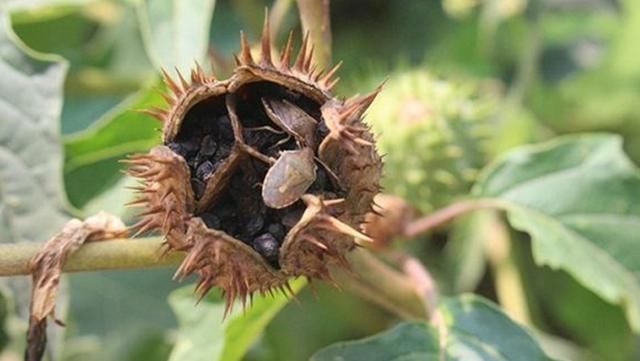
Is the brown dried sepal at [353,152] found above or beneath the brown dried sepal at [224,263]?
above

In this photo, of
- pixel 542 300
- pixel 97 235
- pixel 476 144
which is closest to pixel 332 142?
pixel 97 235

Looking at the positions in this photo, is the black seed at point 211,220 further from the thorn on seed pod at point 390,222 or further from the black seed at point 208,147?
the thorn on seed pod at point 390,222

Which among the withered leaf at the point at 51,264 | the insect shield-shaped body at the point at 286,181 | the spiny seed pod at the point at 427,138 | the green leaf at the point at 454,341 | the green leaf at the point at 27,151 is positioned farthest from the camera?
the spiny seed pod at the point at 427,138

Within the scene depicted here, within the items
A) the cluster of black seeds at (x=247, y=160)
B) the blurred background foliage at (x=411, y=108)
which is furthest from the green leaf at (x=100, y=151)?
the cluster of black seeds at (x=247, y=160)

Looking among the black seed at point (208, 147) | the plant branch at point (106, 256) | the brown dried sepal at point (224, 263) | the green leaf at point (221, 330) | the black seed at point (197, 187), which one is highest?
the black seed at point (208, 147)

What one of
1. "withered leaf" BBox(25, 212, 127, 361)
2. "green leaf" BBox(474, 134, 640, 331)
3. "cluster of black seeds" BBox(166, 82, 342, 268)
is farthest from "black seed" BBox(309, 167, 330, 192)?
"green leaf" BBox(474, 134, 640, 331)

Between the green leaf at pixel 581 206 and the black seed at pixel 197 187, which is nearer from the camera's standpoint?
the black seed at pixel 197 187

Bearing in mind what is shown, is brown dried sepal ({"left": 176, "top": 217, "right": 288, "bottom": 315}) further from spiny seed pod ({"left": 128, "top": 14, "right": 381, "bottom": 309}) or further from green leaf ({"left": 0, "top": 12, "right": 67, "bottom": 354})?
green leaf ({"left": 0, "top": 12, "right": 67, "bottom": 354})
